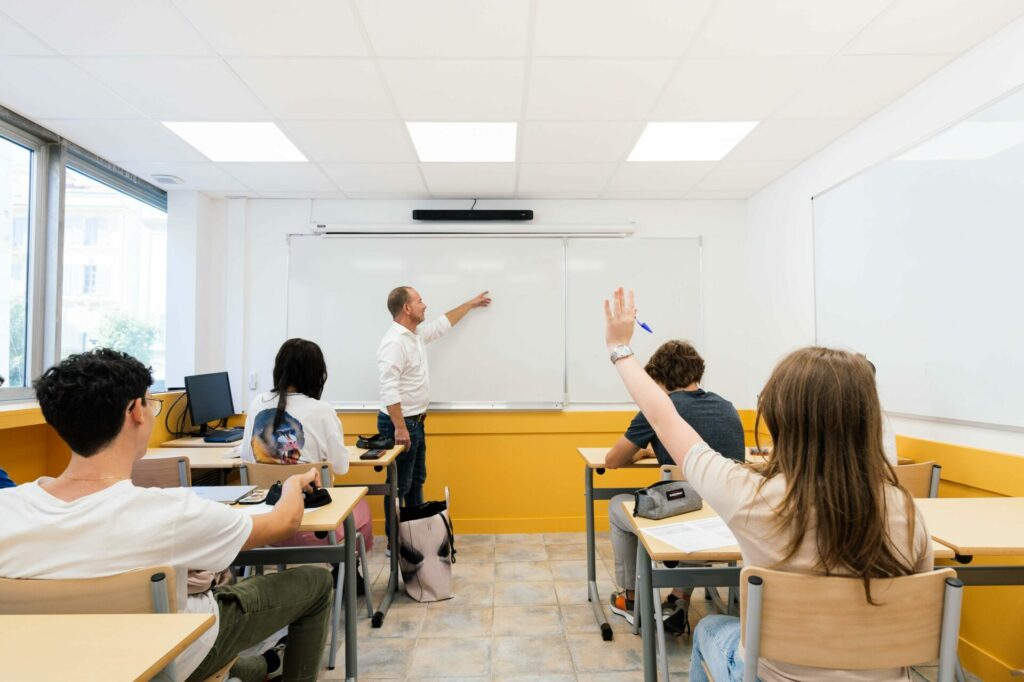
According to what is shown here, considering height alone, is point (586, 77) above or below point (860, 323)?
above

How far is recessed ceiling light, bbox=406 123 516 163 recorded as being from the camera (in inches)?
117

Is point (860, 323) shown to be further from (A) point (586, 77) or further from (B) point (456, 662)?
(B) point (456, 662)

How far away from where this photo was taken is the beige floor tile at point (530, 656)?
2.30 metres

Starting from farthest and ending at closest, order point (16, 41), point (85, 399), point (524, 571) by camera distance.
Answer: point (524, 571) → point (16, 41) → point (85, 399)

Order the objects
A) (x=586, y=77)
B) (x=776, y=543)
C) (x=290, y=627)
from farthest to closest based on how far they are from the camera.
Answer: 1. (x=586, y=77)
2. (x=290, y=627)
3. (x=776, y=543)

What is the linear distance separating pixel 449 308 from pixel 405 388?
2.92ft

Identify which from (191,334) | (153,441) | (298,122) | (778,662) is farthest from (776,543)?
(191,334)

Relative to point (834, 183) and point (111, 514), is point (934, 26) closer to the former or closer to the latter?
point (834, 183)

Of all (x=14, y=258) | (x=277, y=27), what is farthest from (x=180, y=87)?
(x=14, y=258)

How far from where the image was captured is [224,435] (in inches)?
144

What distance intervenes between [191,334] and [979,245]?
4.73 meters

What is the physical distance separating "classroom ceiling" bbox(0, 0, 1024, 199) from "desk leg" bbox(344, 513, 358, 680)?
6.30ft

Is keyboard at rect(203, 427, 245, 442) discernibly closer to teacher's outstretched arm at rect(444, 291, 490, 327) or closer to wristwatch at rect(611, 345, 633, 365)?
teacher's outstretched arm at rect(444, 291, 490, 327)

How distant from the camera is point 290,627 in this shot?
1.84 metres
